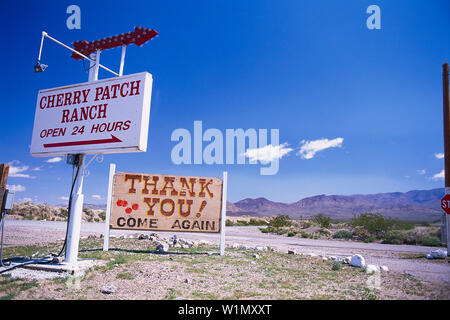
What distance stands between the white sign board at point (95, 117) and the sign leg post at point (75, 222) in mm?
945

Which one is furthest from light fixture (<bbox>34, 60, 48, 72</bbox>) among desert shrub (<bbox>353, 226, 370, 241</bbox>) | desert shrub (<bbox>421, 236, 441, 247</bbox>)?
desert shrub (<bbox>353, 226, 370, 241</bbox>)

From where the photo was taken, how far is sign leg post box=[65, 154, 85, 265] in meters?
7.82

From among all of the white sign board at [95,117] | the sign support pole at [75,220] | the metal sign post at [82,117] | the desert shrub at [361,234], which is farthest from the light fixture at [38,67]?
the desert shrub at [361,234]

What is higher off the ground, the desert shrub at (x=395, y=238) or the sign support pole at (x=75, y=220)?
the sign support pole at (x=75, y=220)

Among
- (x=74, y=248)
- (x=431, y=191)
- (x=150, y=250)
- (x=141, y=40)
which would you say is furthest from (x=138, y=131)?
(x=431, y=191)

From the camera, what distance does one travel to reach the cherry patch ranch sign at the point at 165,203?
11.0 meters

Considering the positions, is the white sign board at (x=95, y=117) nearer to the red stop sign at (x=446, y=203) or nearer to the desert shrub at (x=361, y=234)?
the red stop sign at (x=446, y=203)

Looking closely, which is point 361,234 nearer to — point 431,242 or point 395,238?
point 395,238

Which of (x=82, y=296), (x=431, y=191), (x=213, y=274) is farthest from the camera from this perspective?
(x=431, y=191)

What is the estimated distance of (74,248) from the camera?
7867 millimetres
